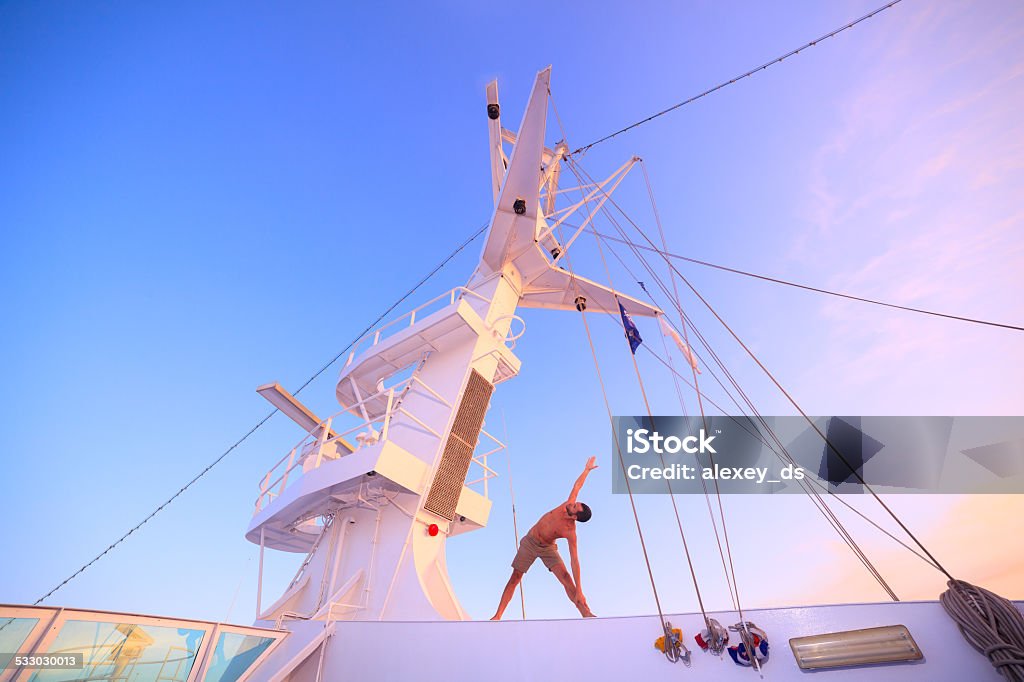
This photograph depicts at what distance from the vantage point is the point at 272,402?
8.80 metres

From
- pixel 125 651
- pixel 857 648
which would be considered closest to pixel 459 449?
pixel 125 651

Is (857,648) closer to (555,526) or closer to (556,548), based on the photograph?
(555,526)

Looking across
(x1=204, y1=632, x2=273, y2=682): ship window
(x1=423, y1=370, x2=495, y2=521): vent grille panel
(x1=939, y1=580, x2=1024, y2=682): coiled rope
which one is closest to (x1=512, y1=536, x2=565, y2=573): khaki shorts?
(x1=423, y1=370, x2=495, y2=521): vent grille panel

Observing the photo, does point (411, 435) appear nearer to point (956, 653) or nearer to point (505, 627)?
point (505, 627)

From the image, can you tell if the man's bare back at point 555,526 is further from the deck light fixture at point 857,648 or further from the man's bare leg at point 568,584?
the deck light fixture at point 857,648

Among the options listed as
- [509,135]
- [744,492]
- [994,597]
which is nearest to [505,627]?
[994,597]

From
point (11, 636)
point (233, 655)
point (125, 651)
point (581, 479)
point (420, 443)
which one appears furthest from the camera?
point (420, 443)

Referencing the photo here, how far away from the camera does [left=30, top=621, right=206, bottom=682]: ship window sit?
3.05 metres

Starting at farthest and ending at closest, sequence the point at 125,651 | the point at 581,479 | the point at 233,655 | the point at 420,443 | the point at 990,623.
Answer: the point at 420,443 → the point at 581,479 → the point at 233,655 → the point at 125,651 → the point at 990,623

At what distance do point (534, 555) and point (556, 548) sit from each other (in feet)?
0.94

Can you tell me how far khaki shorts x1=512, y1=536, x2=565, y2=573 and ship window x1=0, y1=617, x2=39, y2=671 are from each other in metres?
4.26

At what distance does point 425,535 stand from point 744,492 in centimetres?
496

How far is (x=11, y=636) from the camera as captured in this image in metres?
2.78

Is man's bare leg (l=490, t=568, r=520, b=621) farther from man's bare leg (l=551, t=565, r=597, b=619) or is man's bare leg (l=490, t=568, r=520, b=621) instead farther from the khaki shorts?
man's bare leg (l=551, t=565, r=597, b=619)
